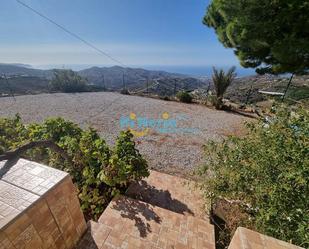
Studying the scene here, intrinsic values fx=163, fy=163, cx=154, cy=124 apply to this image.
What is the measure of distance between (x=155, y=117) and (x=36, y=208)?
5863 millimetres

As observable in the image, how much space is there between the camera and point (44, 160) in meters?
2.76

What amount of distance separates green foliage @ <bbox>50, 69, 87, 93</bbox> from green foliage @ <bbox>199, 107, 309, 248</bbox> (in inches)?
463

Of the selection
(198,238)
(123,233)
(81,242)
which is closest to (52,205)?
(81,242)

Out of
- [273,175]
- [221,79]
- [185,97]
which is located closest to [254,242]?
[273,175]

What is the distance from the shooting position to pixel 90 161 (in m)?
2.52

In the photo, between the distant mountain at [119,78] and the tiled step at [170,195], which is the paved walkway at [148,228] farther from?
the distant mountain at [119,78]

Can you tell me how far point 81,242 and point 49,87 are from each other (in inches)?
508

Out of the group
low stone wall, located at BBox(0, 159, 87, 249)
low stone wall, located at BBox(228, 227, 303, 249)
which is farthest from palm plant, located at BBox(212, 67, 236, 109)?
low stone wall, located at BBox(0, 159, 87, 249)

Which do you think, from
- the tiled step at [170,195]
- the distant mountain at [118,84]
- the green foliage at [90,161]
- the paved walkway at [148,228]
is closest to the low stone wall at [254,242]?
the paved walkway at [148,228]

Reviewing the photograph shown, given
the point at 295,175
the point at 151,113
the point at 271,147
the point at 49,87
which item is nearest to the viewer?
the point at 295,175

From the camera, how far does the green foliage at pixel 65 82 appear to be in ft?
37.8

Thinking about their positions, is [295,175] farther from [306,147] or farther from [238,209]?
[238,209]

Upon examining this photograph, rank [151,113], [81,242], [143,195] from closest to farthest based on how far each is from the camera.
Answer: [81,242] < [143,195] < [151,113]

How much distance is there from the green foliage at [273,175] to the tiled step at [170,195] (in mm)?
595
